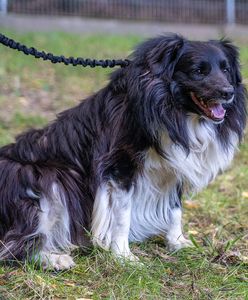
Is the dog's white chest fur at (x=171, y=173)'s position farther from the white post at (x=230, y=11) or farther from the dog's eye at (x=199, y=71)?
the white post at (x=230, y=11)

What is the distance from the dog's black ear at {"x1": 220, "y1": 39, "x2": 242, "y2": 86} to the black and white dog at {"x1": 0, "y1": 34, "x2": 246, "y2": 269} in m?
0.01

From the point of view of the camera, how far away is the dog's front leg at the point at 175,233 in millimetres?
4777

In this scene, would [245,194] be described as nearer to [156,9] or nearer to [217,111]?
[217,111]

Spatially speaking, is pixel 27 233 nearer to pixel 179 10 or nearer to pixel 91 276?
pixel 91 276

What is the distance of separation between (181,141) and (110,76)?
74cm

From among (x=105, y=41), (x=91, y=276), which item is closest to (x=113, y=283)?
(x=91, y=276)

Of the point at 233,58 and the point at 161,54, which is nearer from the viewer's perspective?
the point at 161,54

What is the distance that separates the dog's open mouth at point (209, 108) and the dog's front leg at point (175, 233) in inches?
35.8

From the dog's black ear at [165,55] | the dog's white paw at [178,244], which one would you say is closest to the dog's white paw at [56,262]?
the dog's white paw at [178,244]

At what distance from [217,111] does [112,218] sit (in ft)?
3.36

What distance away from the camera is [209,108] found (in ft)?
14.0

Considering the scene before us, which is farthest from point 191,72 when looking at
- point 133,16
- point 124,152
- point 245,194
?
point 133,16

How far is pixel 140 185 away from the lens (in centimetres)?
445

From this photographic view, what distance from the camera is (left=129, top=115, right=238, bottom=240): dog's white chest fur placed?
14.3 feet
